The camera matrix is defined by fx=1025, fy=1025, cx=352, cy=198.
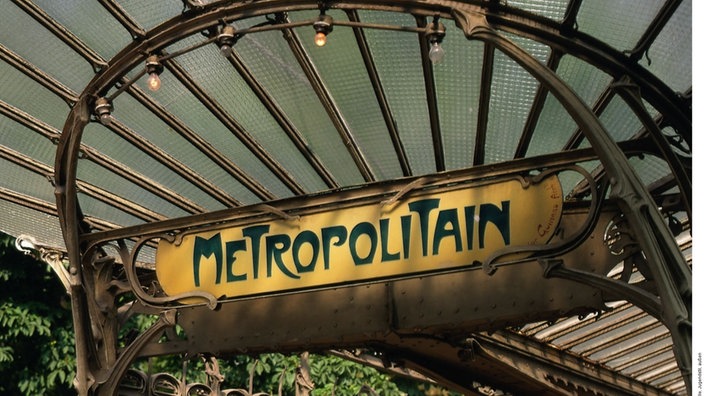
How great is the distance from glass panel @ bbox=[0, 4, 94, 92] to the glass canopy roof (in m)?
0.01

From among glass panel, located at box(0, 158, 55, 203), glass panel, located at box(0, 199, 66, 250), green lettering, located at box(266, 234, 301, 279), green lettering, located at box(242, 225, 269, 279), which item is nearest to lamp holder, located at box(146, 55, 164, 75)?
green lettering, located at box(242, 225, 269, 279)

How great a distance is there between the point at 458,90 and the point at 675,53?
77.0 inches

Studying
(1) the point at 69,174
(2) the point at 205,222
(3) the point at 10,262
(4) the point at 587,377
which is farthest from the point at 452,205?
(3) the point at 10,262

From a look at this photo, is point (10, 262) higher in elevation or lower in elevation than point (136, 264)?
higher

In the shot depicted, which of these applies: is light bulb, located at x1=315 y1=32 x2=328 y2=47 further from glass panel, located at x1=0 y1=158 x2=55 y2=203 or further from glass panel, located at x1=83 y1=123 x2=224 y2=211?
glass panel, located at x1=0 y1=158 x2=55 y2=203

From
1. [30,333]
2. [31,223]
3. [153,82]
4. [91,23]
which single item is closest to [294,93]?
[153,82]

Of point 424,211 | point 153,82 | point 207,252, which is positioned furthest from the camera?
point 207,252

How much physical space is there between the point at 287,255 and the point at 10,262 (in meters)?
13.0

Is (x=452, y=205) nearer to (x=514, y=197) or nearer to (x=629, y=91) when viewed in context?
(x=514, y=197)

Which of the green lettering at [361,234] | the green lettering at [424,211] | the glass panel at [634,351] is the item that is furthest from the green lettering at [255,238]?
the glass panel at [634,351]

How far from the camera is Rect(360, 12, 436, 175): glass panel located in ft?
29.4

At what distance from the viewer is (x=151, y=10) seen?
9.33 metres

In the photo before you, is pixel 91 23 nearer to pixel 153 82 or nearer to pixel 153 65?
pixel 153 65

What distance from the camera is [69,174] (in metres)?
9.67
